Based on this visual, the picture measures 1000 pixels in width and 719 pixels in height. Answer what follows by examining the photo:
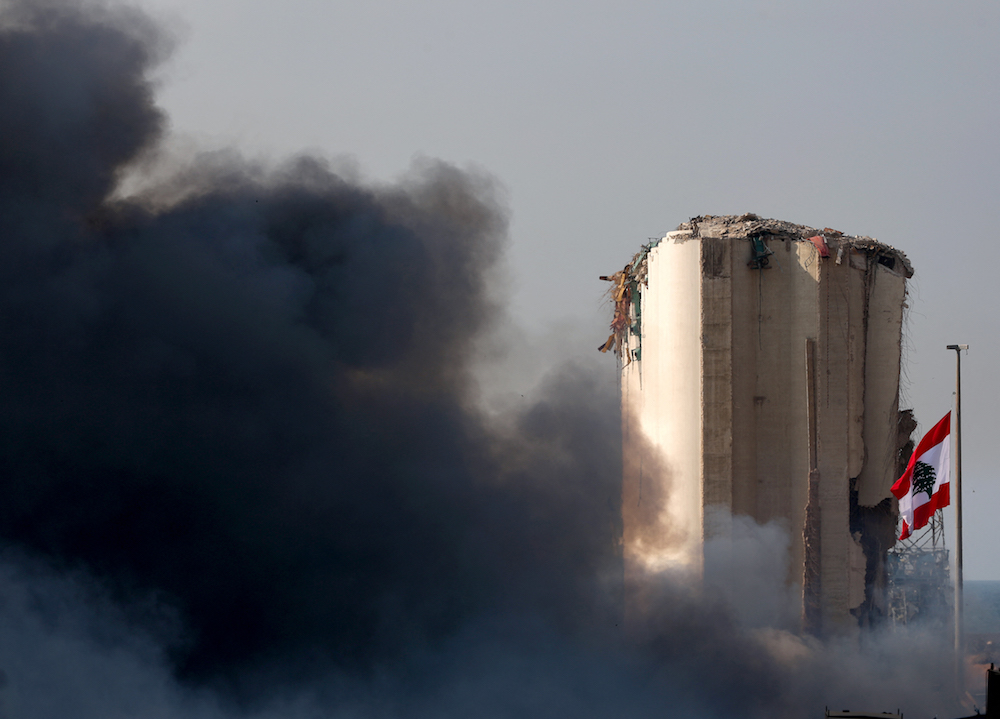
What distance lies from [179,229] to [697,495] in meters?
15.8

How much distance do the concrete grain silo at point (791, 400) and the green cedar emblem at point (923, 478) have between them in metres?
0.94

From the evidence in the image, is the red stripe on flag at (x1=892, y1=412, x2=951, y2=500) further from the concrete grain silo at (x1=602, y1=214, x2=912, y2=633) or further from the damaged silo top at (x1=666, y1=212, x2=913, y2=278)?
the damaged silo top at (x1=666, y1=212, x2=913, y2=278)

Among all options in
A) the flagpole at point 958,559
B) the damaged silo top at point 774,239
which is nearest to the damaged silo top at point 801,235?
the damaged silo top at point 774,239

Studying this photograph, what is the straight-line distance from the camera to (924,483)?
32906mm

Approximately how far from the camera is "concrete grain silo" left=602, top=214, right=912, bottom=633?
32500mm

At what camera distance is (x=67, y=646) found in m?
25.5

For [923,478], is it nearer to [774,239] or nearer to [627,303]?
[774,239]

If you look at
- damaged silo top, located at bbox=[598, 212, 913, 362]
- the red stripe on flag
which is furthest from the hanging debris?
the red stripe on flag

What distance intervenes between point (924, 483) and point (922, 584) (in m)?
9.64

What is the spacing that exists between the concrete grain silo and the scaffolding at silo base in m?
4.74

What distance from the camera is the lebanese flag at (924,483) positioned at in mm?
32844

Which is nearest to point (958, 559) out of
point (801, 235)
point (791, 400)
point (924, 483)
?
point (924, 483)

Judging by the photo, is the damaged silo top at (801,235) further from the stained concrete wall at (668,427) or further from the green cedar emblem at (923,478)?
the green cedar emblem at (923,478)

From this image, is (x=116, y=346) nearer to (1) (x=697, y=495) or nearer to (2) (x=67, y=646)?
(2) (x=67, y=646)
